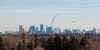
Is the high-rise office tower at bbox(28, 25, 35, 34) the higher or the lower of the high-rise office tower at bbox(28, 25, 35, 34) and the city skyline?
the lower

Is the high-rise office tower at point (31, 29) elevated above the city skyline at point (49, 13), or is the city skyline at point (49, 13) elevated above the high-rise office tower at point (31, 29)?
the city skyline at point (49, 13)

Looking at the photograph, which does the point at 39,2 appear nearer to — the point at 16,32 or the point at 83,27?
the point at 16,32

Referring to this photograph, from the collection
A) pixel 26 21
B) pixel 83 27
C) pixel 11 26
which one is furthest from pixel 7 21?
pixel 83 27

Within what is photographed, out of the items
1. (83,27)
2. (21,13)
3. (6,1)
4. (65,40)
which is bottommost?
(65,40)

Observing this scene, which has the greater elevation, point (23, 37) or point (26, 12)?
point (26, 12)

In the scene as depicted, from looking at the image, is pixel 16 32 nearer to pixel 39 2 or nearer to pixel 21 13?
pixel 21 13

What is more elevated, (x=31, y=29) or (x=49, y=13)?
(x=49, y=13)
